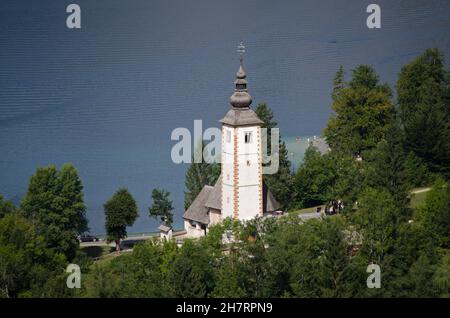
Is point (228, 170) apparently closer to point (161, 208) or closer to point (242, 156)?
point (242, 156)

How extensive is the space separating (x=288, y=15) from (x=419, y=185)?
1742 inches

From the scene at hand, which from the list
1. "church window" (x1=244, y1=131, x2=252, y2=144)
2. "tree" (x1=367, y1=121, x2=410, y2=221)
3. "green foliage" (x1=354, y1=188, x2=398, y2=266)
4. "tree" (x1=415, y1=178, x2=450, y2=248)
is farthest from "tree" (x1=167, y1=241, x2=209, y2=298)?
"tree" (x1=367, y1=121, x2=410, y2=221)

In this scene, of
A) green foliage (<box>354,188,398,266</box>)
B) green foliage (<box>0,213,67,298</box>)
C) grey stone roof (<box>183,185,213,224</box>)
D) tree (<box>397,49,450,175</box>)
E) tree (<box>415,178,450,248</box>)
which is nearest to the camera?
green foliage (<box>0,213,67,298</box>)

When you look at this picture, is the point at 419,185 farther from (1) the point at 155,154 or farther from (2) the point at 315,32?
(2) the point at 315,32

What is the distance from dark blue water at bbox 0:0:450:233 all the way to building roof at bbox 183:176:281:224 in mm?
16065

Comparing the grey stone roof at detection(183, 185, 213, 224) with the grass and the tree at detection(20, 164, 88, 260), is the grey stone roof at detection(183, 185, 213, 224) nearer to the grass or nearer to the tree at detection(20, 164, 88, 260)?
the grass

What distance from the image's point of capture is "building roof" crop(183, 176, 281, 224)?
149 ft

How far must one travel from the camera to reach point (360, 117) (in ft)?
183

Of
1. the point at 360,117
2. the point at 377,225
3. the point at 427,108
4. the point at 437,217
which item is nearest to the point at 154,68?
the point at 360,117

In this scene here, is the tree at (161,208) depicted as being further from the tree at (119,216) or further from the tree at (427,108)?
the tree at (427,108)

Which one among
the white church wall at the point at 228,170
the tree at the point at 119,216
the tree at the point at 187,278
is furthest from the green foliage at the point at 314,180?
the tree at the point at 187,278

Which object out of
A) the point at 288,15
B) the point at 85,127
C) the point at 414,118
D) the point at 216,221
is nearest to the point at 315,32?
the point at 288,15

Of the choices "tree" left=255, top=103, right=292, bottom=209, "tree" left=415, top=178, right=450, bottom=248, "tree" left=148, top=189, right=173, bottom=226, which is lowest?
"tree" left=415, top=178, right=450, bottom=248

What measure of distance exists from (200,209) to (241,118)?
14.7 feet
